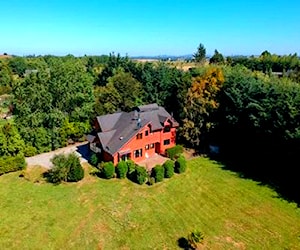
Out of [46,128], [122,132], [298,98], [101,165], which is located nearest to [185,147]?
[122,132]

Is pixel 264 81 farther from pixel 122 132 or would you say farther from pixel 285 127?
pixel 122 132

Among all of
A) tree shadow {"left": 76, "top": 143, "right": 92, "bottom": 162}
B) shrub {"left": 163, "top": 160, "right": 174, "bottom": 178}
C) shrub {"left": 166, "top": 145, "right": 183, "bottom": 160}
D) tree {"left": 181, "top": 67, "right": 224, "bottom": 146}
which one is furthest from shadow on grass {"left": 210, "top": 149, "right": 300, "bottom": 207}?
tree shadow {"left": 76, "top": 143, "right": 92, "bottom": 162}

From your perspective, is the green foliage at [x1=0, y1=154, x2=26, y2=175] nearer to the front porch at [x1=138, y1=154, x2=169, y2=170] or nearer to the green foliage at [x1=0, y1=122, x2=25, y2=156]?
the green foliage at [x1=0, y1=122, x2=25, y2=156]

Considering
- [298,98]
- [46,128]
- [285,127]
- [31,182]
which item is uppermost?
[298,98]

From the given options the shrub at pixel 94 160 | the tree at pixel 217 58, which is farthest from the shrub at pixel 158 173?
the tree at pixel 217 58

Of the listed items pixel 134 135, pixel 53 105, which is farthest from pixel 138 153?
pixel 53 105

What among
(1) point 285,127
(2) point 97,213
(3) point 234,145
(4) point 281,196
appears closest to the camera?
(2) point 97,213

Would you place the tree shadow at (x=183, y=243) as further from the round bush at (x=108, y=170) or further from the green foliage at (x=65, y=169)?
the green foliage at (x=65, y=169)

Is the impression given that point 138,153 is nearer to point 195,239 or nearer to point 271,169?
point 271,169
